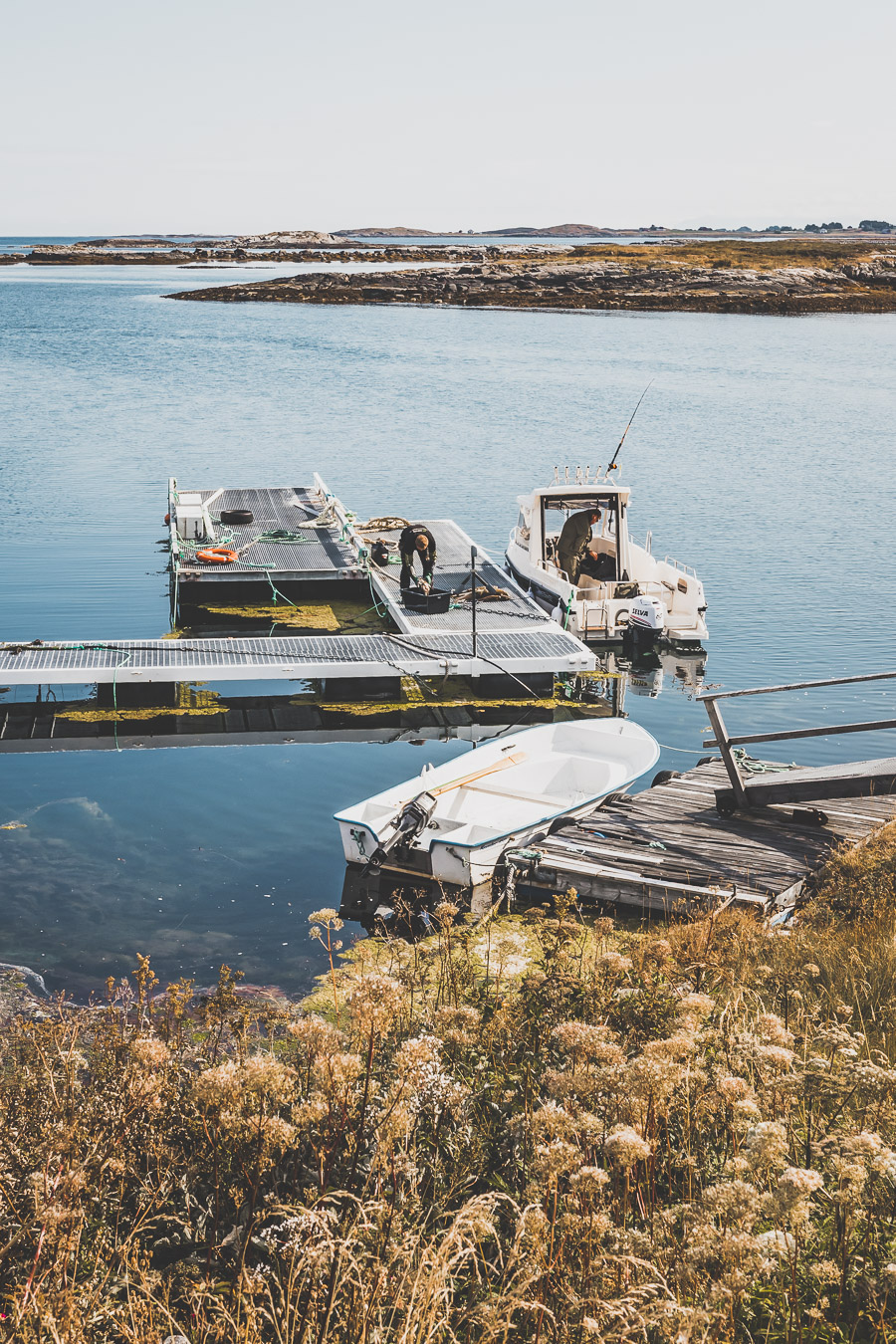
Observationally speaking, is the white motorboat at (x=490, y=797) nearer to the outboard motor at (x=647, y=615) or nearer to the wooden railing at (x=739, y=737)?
the wooden railing at (x=739, y=737)

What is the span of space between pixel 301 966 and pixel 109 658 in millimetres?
7845

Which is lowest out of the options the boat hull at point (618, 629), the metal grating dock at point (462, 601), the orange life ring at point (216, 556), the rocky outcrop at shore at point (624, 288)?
the boat hull at point (618, 629)

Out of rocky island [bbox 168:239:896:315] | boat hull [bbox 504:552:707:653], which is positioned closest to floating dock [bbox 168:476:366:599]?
boat hull [bbox 504:552:707:653]

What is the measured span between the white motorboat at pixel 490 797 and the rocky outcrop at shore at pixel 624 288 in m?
90.8

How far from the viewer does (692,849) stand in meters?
10.5

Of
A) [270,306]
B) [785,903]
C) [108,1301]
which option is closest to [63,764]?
[785,903]

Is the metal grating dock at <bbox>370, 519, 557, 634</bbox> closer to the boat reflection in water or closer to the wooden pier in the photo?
the boat reflection in water

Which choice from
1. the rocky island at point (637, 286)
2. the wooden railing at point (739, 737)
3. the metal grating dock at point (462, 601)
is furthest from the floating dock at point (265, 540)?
the rocky island at point (637, 286)

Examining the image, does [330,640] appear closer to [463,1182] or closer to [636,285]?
[463,1182]

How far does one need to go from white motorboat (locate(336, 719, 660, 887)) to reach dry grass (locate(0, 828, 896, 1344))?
17.4ft

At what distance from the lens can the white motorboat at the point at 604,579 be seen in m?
19.2

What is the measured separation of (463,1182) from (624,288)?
4409 inches

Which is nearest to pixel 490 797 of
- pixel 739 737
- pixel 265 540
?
pixel 739 737

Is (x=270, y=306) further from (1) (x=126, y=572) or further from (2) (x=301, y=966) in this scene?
(2) (x=301, y=966)
